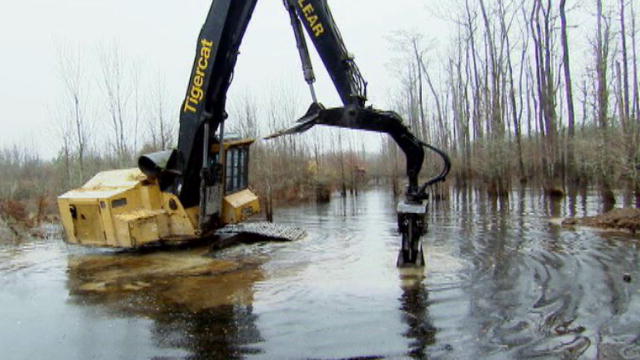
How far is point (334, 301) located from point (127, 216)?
16.9ft

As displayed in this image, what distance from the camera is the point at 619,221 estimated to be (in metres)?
11.7

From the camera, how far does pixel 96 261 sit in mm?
10547

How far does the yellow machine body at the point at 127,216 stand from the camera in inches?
402

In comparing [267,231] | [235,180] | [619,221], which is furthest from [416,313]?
[619,221]

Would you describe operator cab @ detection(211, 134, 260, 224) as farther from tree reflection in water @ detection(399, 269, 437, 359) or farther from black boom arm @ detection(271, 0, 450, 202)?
tree reflection in water @ detection(399, 269, 437, 359)

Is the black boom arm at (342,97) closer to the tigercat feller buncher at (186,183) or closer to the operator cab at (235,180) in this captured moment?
the tigercat feller buncher at (186,183)

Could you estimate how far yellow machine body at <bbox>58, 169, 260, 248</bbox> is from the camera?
10219 mm

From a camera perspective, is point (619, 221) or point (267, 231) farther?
point (267, 231)

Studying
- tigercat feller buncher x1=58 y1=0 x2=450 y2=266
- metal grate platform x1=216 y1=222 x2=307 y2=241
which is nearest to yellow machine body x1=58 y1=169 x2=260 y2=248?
tigercat feller buncher x1=58 y1=0 x2=450 y2=266

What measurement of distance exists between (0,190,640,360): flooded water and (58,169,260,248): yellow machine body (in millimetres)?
438

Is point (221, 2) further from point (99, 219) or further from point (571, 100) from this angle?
point (571, 100)

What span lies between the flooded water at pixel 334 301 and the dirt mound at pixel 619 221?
2.64 ft

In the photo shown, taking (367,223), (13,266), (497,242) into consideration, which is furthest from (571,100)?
(13,266)

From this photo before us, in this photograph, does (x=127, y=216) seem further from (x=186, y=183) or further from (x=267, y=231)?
(x=267, y=231)
